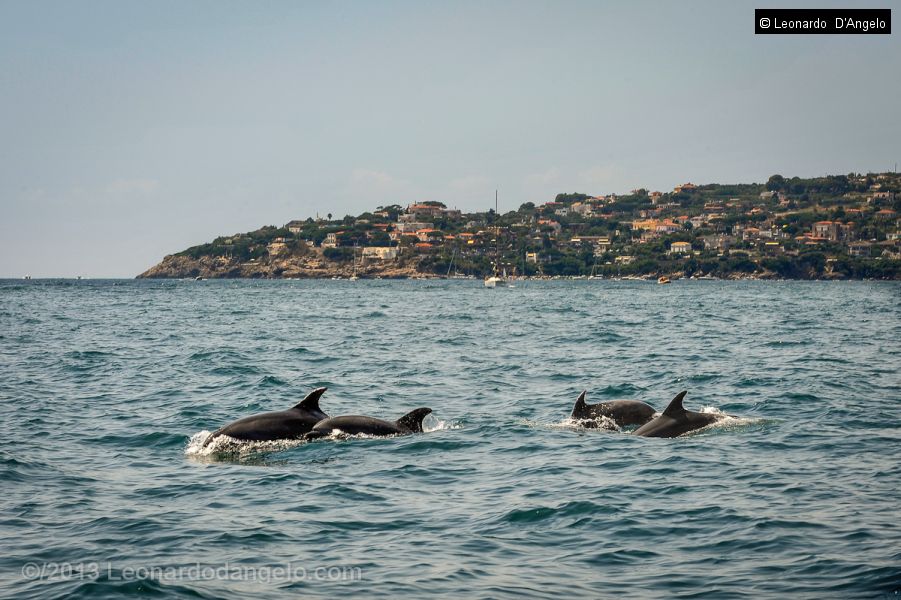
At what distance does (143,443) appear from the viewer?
19.5 metres

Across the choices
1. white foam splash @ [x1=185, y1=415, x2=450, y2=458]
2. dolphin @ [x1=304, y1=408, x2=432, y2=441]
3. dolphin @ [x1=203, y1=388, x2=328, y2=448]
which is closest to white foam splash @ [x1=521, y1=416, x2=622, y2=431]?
dolphin @ [x1=304, y1=408, x2=432, y2=441]

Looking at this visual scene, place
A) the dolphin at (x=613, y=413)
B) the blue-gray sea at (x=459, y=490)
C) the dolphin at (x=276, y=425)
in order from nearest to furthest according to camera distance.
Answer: the blue-gray sea at (x=459, y=490) < the dolphin at (x=276, y=425) < the dolphin at (x=613, y=413)

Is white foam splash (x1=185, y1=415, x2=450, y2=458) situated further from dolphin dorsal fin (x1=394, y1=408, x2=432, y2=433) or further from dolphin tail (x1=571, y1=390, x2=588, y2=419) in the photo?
dolphin tail (x1=571, y1=390, x2=588, y2=419)

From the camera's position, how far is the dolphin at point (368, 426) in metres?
19.2

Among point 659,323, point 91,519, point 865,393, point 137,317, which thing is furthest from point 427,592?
point 137,317

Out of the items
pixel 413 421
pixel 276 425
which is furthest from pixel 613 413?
pixel 276 425

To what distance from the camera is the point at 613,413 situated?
21.1m

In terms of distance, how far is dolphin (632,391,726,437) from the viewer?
63.8ft

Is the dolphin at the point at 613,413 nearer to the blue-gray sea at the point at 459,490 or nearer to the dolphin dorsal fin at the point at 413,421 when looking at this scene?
the blue-gray sea at the point at 459,490

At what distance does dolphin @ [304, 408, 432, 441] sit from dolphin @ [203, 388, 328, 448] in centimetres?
24

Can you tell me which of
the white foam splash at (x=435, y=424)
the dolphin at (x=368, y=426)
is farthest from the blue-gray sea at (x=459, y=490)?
the dolphin at (x=368, y=426)

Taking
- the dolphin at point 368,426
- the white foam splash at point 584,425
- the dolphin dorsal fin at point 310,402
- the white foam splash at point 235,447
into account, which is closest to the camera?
the white foam splash at point 235,447

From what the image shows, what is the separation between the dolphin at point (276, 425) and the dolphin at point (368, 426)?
0.80ft

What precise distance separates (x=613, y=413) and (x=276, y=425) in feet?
23.4
